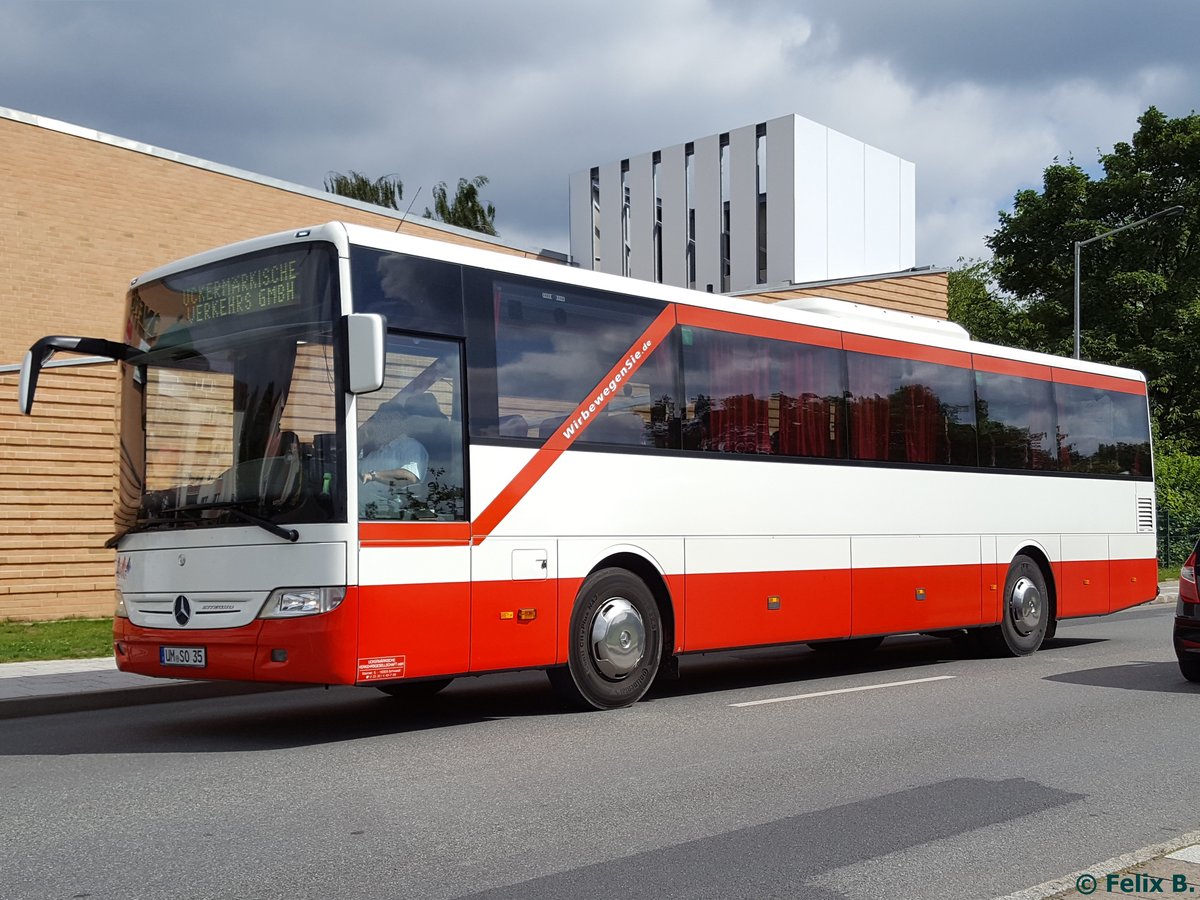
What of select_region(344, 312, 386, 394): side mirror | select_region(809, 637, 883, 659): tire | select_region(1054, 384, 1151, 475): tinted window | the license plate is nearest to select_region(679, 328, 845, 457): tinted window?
select_region(344, 312, 386, 394): side mirror

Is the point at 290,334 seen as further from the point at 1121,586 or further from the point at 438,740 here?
the point at 1121,586

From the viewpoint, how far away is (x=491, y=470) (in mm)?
9523

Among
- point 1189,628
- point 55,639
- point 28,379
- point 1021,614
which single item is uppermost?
point 28,379

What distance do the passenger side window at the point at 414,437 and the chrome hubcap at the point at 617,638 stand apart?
64.8 inches

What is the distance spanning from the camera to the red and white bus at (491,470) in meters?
8.66

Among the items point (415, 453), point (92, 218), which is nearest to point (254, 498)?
point (415, 453)

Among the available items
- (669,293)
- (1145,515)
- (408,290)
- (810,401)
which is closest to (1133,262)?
(1145,515)

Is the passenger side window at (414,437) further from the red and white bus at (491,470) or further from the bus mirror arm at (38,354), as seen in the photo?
the bus mirror arm at (38,354)

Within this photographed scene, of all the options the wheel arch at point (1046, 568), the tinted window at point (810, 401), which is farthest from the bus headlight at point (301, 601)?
the wheel arch at point (1046, 568)

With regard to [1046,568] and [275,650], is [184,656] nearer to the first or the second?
[275,650]

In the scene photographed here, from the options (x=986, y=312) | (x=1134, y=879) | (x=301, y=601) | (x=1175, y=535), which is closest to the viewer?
(x=1134, y=879)

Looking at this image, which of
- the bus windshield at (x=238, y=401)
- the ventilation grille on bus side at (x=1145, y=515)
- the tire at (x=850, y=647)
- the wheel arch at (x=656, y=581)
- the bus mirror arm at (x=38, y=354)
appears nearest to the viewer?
the bus windshield at (x=238, y=401)

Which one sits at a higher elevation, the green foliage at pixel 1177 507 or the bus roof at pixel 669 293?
the bus roof at pixel 669 293

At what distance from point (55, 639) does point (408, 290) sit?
904cm
